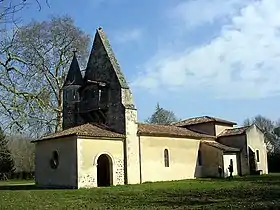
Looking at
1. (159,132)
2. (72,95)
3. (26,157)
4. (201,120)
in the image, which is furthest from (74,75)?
(26,157)

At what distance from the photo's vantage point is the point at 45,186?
33375 millimetres

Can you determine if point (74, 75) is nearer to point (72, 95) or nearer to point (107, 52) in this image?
point (72, 95)

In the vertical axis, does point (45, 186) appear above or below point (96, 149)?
below

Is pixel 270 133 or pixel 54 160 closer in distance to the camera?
pixel 54 160

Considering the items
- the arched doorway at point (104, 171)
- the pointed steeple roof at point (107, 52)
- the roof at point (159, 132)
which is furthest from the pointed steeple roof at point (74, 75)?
the arched doorway at point (104, 171)

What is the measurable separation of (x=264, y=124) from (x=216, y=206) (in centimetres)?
7525

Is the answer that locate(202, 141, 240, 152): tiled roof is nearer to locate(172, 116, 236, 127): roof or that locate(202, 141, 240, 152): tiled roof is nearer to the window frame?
locate(172, 116, 236, 127): roof

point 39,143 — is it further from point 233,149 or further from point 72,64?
point 233,149

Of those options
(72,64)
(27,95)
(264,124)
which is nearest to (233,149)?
(72,64)

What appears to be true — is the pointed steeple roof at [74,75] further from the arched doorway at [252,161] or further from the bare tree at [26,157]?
the bare tree at [26,157]

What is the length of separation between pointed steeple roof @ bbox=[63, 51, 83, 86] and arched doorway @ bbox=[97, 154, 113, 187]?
8.30 m

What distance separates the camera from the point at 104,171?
113 feet

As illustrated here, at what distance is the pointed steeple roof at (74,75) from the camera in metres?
38.2

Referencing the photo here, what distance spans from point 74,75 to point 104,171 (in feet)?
33.7
